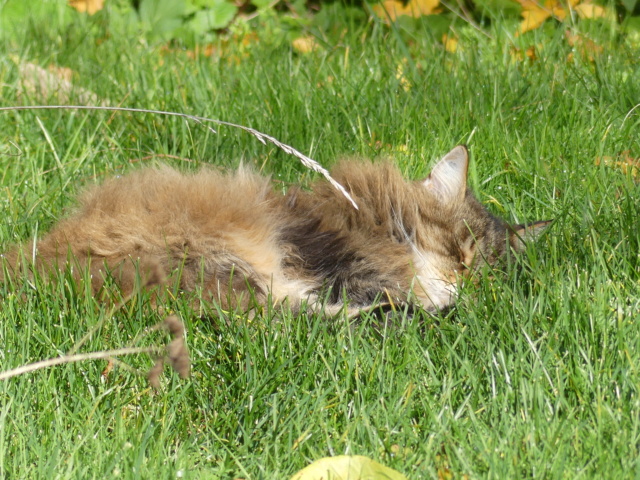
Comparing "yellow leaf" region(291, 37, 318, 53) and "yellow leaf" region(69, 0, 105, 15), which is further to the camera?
"yellow leaf" region(69, 0, 105, 15)

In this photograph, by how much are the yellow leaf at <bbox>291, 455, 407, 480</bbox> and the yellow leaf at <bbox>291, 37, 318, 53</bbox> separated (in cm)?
383

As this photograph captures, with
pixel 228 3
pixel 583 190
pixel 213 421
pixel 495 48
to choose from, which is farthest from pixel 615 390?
pixel 228 3

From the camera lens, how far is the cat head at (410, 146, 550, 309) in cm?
311

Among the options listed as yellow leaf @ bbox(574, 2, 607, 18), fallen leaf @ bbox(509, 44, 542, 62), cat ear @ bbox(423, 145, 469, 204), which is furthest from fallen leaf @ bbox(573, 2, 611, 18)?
cat ear @ bbox(423, 145, 469, 204)

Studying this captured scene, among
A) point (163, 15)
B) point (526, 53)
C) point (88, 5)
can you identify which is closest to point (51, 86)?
point (163, 15)

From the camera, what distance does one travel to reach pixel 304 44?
18.4ft

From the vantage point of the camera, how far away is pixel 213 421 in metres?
2.11

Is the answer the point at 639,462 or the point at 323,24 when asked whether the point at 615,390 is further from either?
the point at 323,24

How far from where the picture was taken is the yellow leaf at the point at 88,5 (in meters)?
6.24

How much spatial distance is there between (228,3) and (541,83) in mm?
3001

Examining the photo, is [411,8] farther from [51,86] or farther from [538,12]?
[51,86]

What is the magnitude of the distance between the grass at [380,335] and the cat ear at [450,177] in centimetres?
42

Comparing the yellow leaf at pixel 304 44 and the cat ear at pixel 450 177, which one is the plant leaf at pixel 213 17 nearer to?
the yellow leaf at pixel 304 44

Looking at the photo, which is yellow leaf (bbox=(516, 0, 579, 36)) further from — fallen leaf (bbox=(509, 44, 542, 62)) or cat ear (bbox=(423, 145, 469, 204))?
cat ear (bbox=(423, 145, 469, 204))
